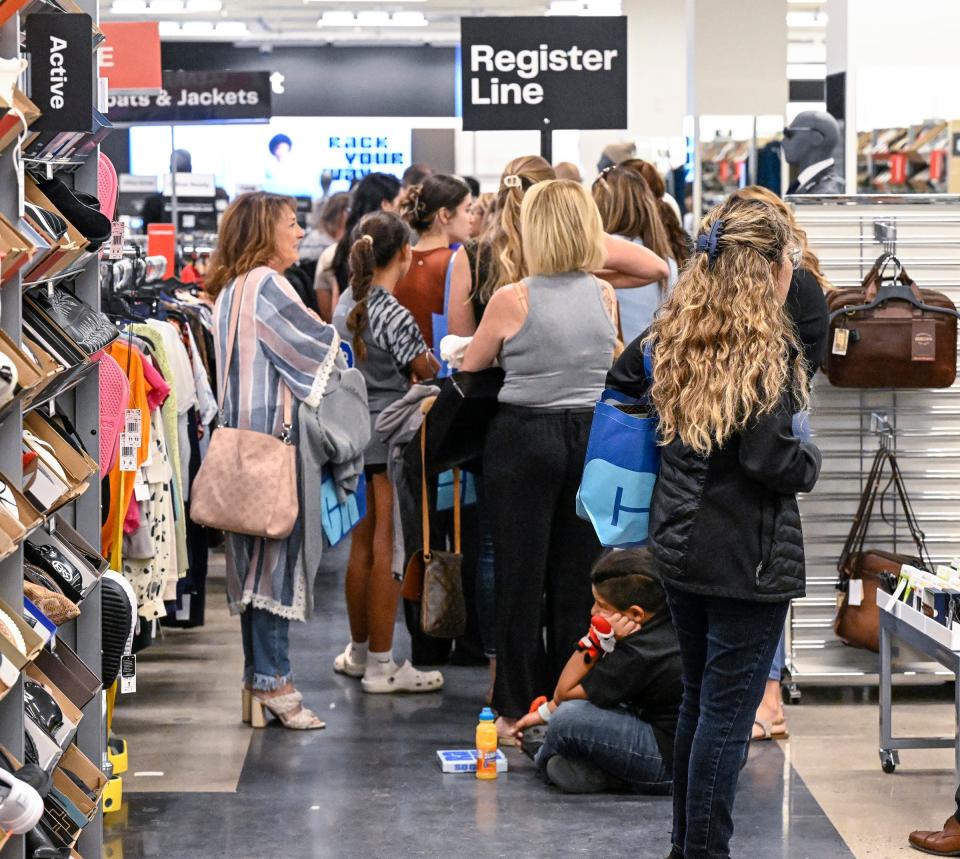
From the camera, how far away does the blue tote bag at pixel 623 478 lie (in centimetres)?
371

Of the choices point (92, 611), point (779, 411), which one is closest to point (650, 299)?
point (779, 411)

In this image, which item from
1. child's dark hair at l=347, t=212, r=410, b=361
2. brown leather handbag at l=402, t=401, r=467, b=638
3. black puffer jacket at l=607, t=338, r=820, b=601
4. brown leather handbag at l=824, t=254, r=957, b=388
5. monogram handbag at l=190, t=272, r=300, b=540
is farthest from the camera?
child's dark hair at l=347, t=212, r=410, b=361

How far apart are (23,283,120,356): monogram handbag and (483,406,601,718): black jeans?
165 centimetres

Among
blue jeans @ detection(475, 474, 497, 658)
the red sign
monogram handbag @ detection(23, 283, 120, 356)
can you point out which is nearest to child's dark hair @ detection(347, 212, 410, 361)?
blue jeans @ detection(475, 474, 497, 658)

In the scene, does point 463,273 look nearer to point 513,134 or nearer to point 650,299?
point 650,299

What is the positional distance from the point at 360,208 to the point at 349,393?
3.50 metres

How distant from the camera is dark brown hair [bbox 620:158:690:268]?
249 inches

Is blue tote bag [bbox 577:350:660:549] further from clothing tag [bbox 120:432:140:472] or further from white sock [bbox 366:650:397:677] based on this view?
white sock [bbox 366:650:397:677]

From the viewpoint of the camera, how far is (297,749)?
521cm

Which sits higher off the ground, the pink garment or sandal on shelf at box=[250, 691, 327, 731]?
the pink garment

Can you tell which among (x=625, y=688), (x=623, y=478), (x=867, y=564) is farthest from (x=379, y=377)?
(x=623, y=478)

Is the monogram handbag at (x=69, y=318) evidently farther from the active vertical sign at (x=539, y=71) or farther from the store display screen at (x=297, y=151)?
the store display screen at (x=297, y=151)

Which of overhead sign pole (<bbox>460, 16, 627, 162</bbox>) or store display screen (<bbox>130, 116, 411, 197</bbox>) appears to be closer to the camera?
overhead sign pole (<bbox>460, 16, 627, 162</bbox>)

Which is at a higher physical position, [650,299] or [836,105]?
[836,105]
